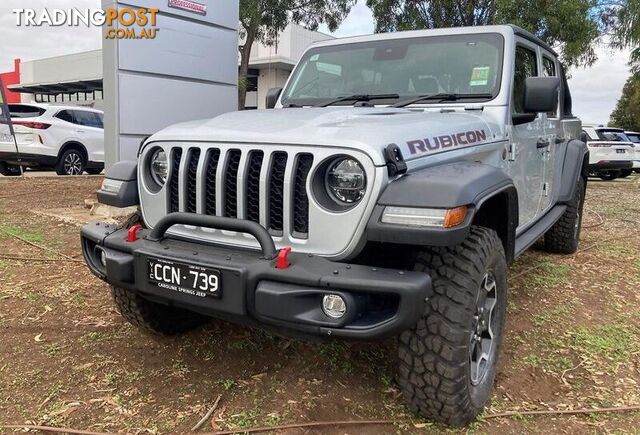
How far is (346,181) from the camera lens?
224 cm

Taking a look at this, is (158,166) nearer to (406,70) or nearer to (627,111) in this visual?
(406,70)

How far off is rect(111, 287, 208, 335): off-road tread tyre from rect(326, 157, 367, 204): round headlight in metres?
1.32

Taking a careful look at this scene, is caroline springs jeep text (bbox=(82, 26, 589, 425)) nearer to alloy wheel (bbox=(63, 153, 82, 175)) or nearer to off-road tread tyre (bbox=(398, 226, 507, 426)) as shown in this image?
off-road tread tyre (bbox=(398, 226, 507, 426))

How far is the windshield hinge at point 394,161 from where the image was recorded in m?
2.16

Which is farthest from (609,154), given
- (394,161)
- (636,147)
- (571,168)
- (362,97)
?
(394,161)

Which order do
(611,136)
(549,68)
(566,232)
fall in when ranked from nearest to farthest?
(549,68)
(566,232)
(611,136)

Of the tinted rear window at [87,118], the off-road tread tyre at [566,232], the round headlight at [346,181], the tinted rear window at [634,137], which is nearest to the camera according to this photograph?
the round headlight at [346,181]

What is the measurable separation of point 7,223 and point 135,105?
6.29 ft

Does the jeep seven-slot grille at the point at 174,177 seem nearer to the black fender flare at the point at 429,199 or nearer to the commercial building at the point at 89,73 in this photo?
the black fender flare at the point at 429,199

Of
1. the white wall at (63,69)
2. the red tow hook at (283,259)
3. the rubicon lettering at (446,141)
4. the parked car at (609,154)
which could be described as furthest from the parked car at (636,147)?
the white wall at (63,69)

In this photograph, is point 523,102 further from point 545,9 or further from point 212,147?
point 545,9

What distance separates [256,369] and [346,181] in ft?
4.02

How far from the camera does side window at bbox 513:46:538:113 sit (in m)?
3.46

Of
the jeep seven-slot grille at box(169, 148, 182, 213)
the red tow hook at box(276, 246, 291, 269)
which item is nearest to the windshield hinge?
the red tow hook at box(276, 246, 291, 269)
